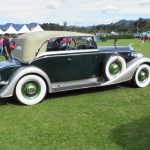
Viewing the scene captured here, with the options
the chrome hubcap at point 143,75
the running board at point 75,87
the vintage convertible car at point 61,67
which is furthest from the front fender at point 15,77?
the chrome hubcap at point 143,75

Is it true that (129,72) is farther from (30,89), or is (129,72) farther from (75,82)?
(30,89)

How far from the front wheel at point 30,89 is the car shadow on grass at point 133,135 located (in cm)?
259

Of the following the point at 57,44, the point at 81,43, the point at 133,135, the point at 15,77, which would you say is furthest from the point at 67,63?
the point at 133,135

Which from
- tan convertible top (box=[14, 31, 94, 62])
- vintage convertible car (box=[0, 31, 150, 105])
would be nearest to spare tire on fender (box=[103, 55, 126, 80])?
vintage convertible car (box=[0, 31, 150, 105])

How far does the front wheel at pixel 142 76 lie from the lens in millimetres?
9039

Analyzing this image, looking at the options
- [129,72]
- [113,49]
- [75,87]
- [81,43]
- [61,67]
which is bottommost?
[75,87]

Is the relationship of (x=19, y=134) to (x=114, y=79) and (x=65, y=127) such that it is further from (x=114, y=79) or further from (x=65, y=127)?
(x=114, y=79)

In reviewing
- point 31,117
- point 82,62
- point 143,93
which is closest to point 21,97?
point 31,117

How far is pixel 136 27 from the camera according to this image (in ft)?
379

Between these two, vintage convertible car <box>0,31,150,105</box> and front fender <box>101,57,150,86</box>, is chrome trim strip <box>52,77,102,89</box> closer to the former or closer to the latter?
vintage convertible car <box>0,31,150,105</box>

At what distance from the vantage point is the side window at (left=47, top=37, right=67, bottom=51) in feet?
26.6

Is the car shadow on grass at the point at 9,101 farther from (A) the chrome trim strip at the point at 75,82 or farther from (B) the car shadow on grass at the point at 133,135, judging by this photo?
(B) the car shadow on grass at the point at 133,135

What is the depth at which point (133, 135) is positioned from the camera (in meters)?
5.41

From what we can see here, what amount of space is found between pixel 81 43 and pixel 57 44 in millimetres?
678
